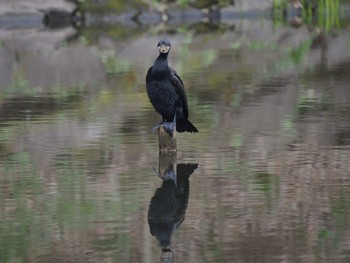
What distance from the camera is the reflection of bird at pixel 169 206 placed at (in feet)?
26.4

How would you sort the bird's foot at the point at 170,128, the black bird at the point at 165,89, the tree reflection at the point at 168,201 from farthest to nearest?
the bird's foot at the point at 170,128 < the black bird at the point at 165,89 < the tree reflection at the point at 168,201

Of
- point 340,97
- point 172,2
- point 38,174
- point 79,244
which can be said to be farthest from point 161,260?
point 172,2

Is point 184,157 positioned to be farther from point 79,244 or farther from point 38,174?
point 79,244

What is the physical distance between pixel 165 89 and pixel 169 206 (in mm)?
2546

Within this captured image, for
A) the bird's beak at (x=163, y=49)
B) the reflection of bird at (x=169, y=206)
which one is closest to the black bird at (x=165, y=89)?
the bird's beak at (x=163, y=49)

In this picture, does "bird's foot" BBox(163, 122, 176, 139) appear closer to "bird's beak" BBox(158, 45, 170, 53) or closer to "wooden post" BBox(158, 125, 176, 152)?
"wooden post" BBox(158, 125, 176, 152)

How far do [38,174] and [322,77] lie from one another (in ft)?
31.1

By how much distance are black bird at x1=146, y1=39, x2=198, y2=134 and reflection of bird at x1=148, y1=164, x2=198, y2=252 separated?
88 cm

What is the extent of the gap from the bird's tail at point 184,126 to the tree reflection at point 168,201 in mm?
538

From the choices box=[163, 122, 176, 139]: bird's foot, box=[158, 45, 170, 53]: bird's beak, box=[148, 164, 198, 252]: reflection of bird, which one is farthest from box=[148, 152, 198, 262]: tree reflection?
box=[158, 45, 170, 53]: bird's beak

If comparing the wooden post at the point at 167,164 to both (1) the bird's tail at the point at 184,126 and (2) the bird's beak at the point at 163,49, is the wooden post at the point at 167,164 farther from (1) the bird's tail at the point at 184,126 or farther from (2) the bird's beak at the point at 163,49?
(2) the bird's beak at the point at 163,49

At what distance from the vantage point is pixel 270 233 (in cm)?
784

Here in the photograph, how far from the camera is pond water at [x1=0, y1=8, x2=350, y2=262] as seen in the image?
25.1 ft

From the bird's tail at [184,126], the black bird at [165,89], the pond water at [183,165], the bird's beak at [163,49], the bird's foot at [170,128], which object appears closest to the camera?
the pond water at [183,165]
